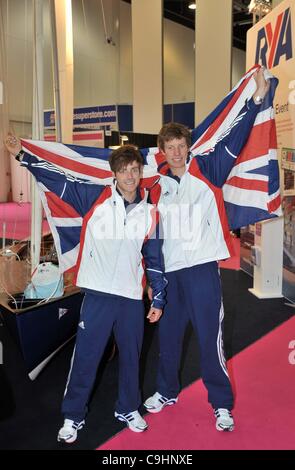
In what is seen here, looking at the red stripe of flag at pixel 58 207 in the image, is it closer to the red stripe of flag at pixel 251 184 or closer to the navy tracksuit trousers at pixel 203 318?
the navy tracksuit trousers at pixel 203 318

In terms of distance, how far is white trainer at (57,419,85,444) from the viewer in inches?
79.4

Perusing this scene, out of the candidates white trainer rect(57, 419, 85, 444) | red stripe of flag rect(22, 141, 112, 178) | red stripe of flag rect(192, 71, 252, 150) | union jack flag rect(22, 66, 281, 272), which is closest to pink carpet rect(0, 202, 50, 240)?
red stripe of flag rect(22, 141, 112, 178)

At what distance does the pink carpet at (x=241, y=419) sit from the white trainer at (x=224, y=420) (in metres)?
0.03

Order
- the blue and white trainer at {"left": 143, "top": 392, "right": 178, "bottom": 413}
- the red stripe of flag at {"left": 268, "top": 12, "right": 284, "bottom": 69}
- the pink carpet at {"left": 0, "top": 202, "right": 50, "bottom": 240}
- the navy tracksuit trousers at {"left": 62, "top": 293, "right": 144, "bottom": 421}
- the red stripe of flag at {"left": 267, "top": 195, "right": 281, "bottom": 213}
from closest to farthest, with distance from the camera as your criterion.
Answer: the navy tracksuit trousers at {"left": 62, "top": 293, "right": 144, "bottom": 421} < the blue and white trainer at {"left": 143, "top": 392, "right": 178, "bottom": 413} < the red stripe of flag at {"left": 267, "top": 195, "right": 281, "bottom": 213} < the red stripe of flag at {"left": 268, "top": 12, "right": 284, "bottom": 69} < the pink carpet at {"left": 0, "top": 202, "right": 50, "bottom": 240}

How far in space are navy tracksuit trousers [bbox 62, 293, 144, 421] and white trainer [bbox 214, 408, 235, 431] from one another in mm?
463

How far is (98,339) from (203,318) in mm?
501

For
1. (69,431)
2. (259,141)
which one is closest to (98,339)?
(69,431)

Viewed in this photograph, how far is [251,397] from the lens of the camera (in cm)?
246

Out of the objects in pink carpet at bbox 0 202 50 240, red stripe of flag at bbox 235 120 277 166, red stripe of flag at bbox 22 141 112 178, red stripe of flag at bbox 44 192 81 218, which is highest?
red stripe of flag at bbox 235 120 277 166

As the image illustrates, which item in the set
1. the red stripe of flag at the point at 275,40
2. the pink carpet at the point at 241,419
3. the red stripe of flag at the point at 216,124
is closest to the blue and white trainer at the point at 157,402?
the pink carpet at the point at 241,419

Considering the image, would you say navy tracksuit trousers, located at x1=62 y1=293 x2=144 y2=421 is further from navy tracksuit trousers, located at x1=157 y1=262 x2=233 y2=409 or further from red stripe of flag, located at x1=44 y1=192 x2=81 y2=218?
red stripe of flag, located at x1=44 y1=192 x2=81 y2=218

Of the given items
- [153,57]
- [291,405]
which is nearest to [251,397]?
[291,405]
